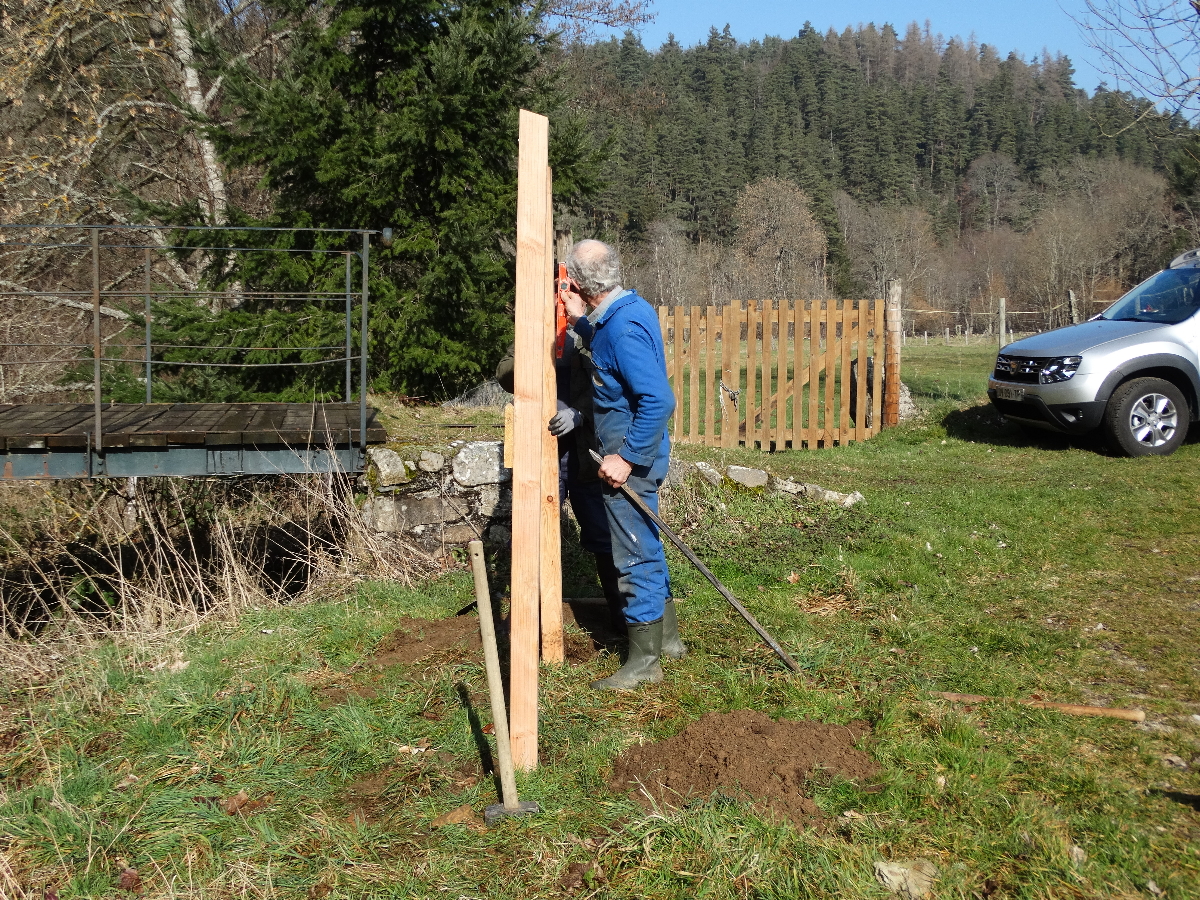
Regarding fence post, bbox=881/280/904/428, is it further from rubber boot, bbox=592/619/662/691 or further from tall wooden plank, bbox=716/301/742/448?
rubber boot, bbox=592/619/662/691

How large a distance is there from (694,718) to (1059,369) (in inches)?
296

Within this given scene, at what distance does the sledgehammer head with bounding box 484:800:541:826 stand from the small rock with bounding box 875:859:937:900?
1.19 metres

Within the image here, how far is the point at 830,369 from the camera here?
11984 mm

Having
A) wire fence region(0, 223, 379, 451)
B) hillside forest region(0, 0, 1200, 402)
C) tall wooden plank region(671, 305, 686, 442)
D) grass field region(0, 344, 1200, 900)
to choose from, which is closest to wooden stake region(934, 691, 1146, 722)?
grass field region(0, 344, 1200, 900)

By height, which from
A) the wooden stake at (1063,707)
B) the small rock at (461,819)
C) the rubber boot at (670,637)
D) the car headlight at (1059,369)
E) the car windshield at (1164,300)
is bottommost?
the small rock at (461,819)

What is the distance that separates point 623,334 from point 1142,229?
47276 millimetres

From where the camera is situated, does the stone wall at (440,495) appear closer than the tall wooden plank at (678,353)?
Yes

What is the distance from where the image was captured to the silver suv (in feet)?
30.6

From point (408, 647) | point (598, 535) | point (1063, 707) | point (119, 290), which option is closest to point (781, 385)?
point (598, 535)

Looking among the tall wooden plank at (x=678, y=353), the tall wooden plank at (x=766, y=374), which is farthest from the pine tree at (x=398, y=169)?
the tall wooden plank at (x=766, y=374)

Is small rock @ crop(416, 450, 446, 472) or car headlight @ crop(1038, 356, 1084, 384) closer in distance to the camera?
small rock @ crop(416, 450, 446, 472)

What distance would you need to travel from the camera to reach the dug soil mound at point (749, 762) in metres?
3.22

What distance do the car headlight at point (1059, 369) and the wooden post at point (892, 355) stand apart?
228cm

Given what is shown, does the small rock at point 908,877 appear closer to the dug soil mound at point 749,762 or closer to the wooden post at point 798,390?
the dug soil mound at point 749,762
